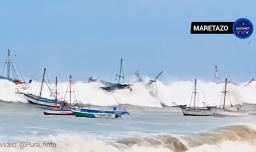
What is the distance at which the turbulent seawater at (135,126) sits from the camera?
3084 mm

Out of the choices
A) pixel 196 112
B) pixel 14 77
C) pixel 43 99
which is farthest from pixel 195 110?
pixel 14 77

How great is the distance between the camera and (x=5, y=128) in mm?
3064

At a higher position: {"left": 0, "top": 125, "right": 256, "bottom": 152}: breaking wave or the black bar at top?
the black bar at top

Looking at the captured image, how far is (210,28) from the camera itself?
3.19m

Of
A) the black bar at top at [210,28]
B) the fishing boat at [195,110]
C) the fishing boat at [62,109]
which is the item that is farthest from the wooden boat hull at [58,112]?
the black bar at top at [210,28]

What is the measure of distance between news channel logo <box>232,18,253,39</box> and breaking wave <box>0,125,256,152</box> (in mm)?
669

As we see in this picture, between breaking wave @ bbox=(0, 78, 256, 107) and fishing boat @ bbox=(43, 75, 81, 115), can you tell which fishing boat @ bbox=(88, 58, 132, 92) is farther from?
fishing boat @ bbox=(43, 75, 81, 115)

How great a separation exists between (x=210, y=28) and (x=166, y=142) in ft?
2.86

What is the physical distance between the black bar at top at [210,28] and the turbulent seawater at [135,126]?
1.24 ft

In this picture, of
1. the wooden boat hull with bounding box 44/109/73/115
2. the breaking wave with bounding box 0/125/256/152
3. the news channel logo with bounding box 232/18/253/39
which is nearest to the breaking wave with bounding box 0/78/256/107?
the wooden boat hull with bounding box 44/109/73/115

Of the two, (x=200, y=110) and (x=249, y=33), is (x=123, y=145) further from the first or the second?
(x=249, y=33)

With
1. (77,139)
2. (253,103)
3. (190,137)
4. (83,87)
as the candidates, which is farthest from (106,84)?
(253,103)

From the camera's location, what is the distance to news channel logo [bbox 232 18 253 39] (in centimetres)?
318

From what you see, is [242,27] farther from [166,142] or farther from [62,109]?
[62,109]
